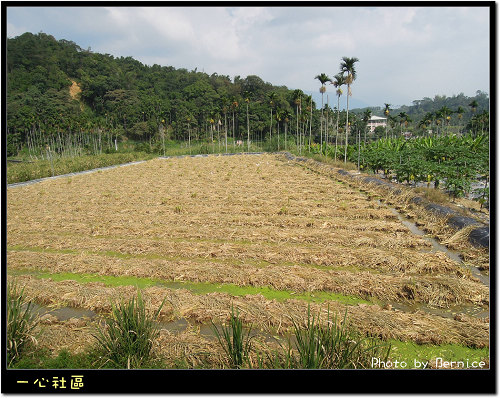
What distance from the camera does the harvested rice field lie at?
3.46 m

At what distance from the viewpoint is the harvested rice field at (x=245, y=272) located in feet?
11.4

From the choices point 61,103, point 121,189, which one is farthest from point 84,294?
point 61,103

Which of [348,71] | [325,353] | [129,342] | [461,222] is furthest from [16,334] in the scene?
[348,71]

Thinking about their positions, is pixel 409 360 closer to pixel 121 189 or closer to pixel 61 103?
pixel 121 189

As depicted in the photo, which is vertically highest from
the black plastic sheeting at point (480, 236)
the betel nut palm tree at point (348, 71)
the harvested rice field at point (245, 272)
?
the betel nut palm tree at point (348, 71)

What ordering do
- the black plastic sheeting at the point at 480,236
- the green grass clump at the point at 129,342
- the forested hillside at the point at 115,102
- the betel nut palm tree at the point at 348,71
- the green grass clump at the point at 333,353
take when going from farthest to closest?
the forested hillside at the point at 115,102 → the betel nut palm tree at the point at 348,71 → the black plastic sheeting at the point at 480,236 → the green grass clump at the point at 129,342 → the green grass clump at the point at 333,353

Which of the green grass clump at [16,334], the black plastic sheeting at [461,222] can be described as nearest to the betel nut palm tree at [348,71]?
the black plastic sheeting at [461,222]

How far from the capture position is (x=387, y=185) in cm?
1177

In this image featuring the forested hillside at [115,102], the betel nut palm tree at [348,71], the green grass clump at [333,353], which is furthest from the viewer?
the forested hillside at [115,102]

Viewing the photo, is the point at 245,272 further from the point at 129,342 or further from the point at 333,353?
the point at 333,353

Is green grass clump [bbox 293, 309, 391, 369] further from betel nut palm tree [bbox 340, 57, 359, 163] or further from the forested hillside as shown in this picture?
the forested hillside

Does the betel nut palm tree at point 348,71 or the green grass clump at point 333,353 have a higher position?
the betel nut palm tree at point 348,71

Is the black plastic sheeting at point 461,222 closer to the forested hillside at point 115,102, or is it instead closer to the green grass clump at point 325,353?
the green grass clump at point 325,353

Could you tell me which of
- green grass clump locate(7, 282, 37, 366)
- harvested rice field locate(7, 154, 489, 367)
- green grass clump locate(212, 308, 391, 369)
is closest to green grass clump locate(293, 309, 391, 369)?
green grass clump locate(212, 308, 391, 369)
